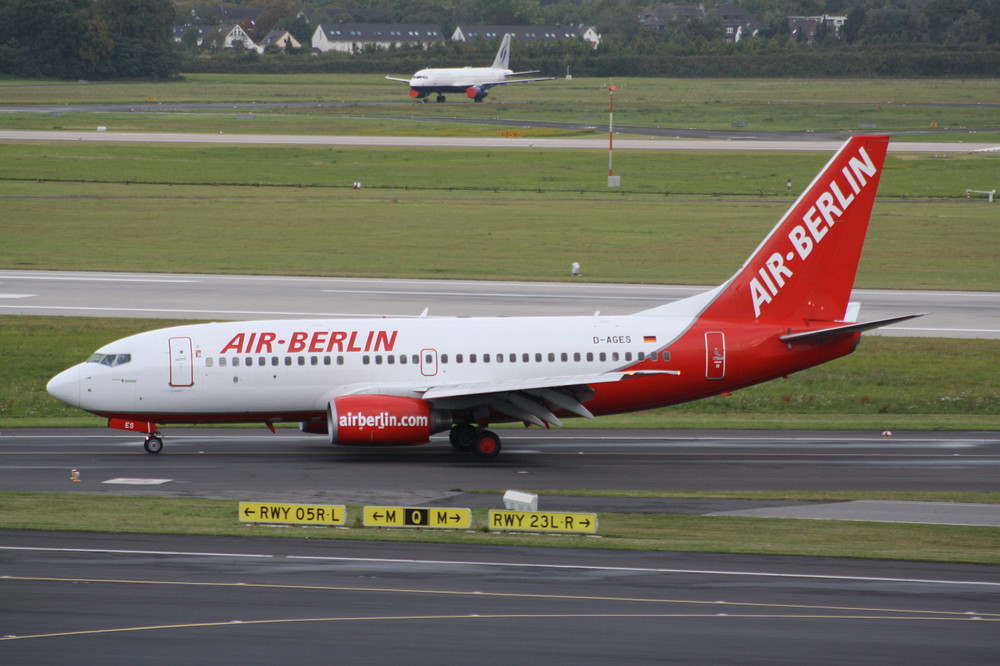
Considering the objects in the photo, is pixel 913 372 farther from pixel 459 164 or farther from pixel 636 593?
pixel 459 164

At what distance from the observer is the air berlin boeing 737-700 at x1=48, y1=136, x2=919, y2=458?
3269 centimetres

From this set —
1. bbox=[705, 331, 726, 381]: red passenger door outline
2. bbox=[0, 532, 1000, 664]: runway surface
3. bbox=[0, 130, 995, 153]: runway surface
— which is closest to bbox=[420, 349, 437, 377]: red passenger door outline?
bbox=[705, 331, 726, 381]: red passenger door outline

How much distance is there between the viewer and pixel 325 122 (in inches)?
5413

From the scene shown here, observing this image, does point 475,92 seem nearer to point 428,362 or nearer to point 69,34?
point 69,34

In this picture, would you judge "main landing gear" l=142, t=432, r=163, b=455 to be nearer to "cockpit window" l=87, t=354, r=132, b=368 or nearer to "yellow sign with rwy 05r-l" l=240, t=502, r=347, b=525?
"cockpit window" l=87, t=354, r=132, b=368

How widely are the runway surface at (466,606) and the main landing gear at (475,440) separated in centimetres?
936

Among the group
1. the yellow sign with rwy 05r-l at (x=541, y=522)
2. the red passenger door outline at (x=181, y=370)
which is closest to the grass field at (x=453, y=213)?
the red passenger door outline at (x=181, y=370)

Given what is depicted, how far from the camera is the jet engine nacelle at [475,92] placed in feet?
547

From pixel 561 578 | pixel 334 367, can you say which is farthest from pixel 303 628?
pixel 334 367

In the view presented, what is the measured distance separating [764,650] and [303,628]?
735cm

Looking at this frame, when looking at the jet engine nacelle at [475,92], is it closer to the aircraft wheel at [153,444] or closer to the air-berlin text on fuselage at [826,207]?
the air-berlin text on fuselage at [826,207]

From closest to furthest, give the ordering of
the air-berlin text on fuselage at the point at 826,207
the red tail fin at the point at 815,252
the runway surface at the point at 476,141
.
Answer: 1. the red tail fin at the point at 815,252
2. the air-berlin text on fuselage at the point at 826,207
3. the runway surface at the point at 476,141

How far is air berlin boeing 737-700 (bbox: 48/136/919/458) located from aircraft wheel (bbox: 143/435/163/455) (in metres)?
0.08

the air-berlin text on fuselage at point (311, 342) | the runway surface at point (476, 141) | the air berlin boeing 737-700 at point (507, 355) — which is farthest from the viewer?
the runway surface at point (476, 141)
